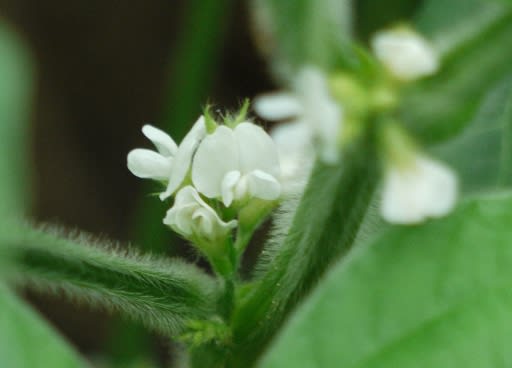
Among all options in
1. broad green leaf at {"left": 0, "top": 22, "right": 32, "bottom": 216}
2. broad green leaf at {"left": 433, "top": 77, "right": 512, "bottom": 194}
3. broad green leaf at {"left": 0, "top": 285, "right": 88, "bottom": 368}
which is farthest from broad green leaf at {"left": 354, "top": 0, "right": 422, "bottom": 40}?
broad green leaf at {"left": 0, "top": 285, "right": 88, "bottom": 368}

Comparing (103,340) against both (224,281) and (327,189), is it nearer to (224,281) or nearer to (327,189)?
(224,281)

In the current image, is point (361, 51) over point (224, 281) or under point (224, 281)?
over

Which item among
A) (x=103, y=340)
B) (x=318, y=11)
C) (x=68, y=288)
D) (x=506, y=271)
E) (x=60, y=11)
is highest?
(x=318, y=11)

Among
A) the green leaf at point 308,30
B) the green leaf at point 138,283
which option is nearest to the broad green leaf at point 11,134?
the green leaf at point 138,283

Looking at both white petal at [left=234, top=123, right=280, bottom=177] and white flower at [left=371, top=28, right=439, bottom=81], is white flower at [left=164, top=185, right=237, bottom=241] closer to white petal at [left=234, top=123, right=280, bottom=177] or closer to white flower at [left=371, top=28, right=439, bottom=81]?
white petal at [left=234, top=123, right=280, bottom=177]

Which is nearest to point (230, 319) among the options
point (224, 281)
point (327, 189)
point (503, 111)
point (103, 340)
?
point (224, 281)

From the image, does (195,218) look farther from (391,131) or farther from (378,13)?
(378,13)

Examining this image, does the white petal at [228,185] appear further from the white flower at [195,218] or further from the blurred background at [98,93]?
the blurred background at [98,93]
